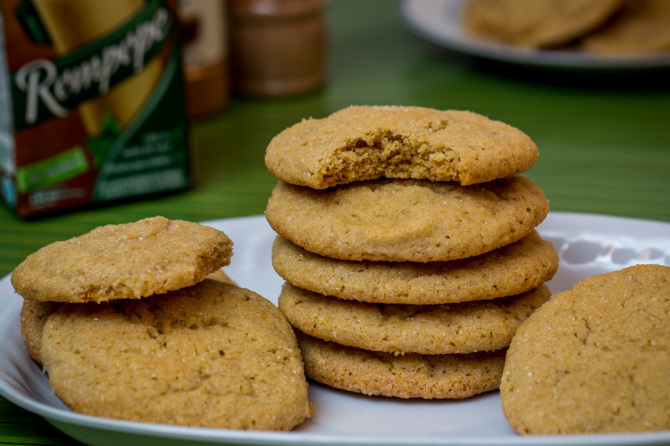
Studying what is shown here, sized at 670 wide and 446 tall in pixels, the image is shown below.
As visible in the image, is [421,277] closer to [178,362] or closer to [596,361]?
[596,361]

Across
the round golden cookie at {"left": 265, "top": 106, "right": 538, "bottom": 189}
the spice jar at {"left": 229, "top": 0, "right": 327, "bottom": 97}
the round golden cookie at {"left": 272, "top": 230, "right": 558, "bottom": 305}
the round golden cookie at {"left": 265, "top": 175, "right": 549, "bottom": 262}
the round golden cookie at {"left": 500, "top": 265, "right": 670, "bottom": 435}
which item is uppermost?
the round golden cookie at {"left": 265, "top": 106, "right": 538, "bottom": 189}

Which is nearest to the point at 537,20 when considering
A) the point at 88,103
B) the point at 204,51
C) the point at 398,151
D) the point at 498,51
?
the point at 498,51

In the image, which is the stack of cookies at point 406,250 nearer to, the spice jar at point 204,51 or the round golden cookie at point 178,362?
the round golden cookie at point 178,362

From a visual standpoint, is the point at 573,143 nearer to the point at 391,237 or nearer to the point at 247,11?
the point at 247,11

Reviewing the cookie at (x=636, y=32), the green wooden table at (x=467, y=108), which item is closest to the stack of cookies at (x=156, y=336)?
the green wooden table at (x=467, y=108)

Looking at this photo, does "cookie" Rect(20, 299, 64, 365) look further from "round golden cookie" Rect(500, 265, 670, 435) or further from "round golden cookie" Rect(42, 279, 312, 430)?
"round golden cookie" Rect(500, 265, 670, 435)

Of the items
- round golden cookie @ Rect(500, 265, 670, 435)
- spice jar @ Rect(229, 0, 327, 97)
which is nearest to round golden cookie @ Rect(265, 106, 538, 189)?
round golden cookie @ Rect(500, 265, 670, 435)

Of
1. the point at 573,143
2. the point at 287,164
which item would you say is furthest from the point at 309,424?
the point at 573,143
